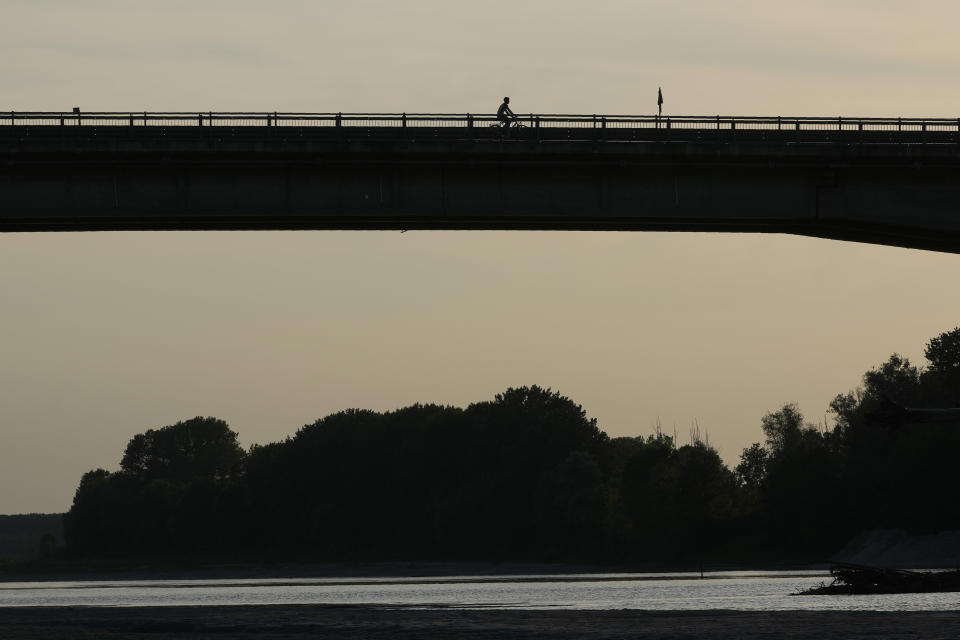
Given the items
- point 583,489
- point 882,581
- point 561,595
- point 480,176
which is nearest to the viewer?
point 480,176

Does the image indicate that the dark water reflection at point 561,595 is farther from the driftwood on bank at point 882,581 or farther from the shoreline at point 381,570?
the shoreline at point 381,570

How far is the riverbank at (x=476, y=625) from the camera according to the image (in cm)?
5038

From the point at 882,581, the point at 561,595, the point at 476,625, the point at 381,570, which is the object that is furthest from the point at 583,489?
the point at 476,625

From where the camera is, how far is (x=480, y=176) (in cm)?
5891

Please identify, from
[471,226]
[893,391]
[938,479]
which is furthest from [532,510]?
[471,226]

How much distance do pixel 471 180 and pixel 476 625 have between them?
15.8 meters

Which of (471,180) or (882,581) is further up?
(471,180)

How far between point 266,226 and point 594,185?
38.8 feet

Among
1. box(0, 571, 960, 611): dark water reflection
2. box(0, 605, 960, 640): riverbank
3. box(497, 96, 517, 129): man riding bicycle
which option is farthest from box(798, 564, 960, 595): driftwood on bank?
box(497, 96, 517, 129): man riding bicycle

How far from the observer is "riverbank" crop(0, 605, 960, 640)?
50.4 metres

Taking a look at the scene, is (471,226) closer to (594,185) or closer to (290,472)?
(594,185)

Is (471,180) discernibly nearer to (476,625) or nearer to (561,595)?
(476,625)

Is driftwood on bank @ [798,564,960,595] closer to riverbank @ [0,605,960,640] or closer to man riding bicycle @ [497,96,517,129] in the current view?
riverbank @ [0,605,960,640]

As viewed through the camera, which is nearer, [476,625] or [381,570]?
[476,625]
